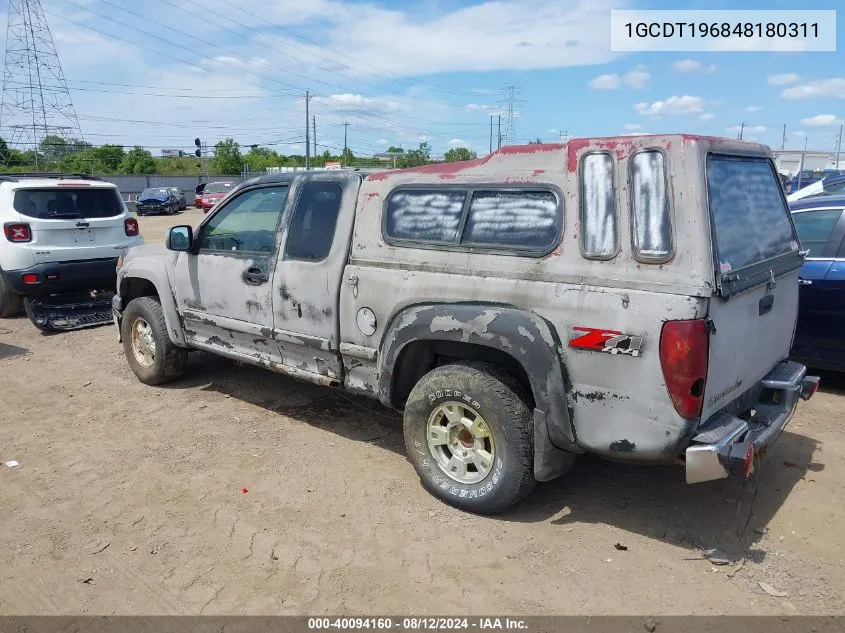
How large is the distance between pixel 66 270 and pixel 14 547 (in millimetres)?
5434

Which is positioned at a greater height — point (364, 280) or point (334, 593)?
point (364, 280)

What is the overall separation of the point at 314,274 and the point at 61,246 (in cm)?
543

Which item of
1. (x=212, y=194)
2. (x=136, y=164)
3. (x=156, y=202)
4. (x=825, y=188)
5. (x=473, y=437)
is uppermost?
(x=136, y=164)

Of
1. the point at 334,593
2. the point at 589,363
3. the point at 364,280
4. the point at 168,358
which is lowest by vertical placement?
the point at 334,593

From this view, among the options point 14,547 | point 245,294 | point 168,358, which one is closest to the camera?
point 14,547

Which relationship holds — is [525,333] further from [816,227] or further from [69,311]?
[69,311]

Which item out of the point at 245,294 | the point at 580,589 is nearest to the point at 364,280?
the point at 245,294

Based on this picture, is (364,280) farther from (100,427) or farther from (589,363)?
(100,427)

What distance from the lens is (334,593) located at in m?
3.18

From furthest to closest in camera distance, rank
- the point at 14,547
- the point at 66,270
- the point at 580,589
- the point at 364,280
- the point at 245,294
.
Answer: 1. the point at 66,270
2. the point at 245,294
3. the point at 364,280
4. the point at 14,547
5. the point at 580,589

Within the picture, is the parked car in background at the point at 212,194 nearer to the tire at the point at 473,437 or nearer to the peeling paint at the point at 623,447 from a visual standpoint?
the tire at the point at 473,437

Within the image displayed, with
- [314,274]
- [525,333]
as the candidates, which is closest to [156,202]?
[314,274]

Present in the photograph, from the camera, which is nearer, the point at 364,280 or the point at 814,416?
the point at 364,280

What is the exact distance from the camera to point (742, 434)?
3188 millimetres
